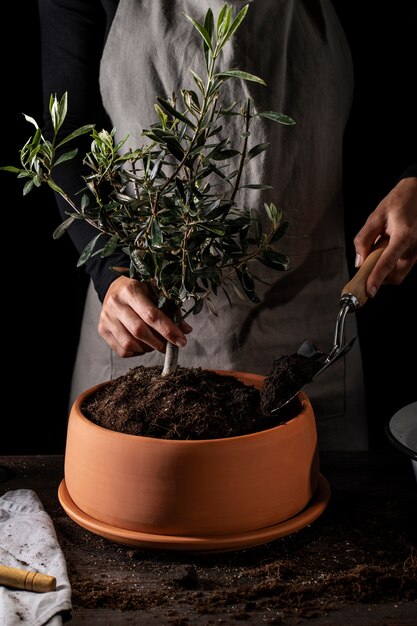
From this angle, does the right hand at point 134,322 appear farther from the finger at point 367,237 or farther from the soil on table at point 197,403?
the finger at point 367,237

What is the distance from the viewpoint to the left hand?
1244 mm

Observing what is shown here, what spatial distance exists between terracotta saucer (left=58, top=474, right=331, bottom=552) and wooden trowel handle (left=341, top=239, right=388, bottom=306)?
0.32 meters

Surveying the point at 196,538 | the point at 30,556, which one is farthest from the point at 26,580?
the point at 196,538

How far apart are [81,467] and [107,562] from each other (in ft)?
0.41

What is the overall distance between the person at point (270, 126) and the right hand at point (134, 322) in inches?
6.2

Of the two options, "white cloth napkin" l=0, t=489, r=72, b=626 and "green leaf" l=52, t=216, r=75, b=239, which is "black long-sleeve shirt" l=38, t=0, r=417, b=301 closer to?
"green leaf" l=52, t=216, r=75, b=239

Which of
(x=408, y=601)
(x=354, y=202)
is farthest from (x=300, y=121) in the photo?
(x=408, y=601)

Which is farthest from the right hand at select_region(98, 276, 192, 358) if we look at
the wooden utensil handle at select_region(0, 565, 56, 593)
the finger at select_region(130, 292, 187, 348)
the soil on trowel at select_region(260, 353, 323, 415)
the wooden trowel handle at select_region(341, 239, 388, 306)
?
the wooden utensil handle at select_region(0, 565, 56, 593)

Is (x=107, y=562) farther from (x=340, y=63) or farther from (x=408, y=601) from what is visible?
(x=340, y=63)

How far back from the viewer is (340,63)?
4.97 ft

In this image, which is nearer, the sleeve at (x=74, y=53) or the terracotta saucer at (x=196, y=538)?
the terracotta saucer at (x=196, y=538)

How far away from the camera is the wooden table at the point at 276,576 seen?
2.77 feet

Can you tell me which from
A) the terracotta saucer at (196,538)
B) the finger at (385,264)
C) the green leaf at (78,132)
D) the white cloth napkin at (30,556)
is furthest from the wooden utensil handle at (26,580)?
the finger at (385,264)

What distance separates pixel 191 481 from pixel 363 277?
0.43 m
